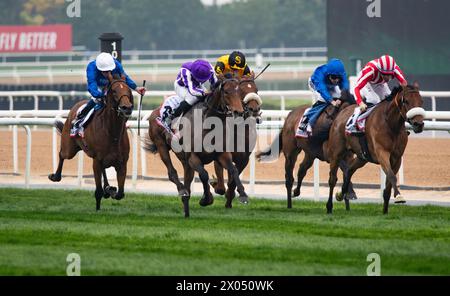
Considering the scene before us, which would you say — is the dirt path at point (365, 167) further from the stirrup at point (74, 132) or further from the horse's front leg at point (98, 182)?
the horse's front leg at point (98, 182)

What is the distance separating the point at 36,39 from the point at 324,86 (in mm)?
34484

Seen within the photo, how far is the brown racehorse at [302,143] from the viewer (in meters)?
12.6

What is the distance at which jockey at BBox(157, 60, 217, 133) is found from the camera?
476 inches

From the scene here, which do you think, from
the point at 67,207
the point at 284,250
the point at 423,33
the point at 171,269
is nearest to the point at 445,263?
the point at 284,250

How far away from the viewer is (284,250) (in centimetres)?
905

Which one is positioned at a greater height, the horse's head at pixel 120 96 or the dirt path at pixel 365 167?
the horse's head at pixel 120 96

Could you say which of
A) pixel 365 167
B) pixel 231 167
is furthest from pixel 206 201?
pixel 365 167

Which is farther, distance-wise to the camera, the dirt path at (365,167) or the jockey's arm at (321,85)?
the dirt path at (365,167)

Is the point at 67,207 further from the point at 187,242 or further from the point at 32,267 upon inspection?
the point at 32,267

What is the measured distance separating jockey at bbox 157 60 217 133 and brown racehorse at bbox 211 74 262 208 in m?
0.37

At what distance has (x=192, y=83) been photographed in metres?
12.2

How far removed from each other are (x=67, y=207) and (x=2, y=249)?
11.2 ft

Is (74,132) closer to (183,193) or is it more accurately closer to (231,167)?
(183,193)

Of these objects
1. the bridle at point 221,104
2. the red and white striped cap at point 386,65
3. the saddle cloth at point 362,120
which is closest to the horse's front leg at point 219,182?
Answer: the bridle at point 221,104
